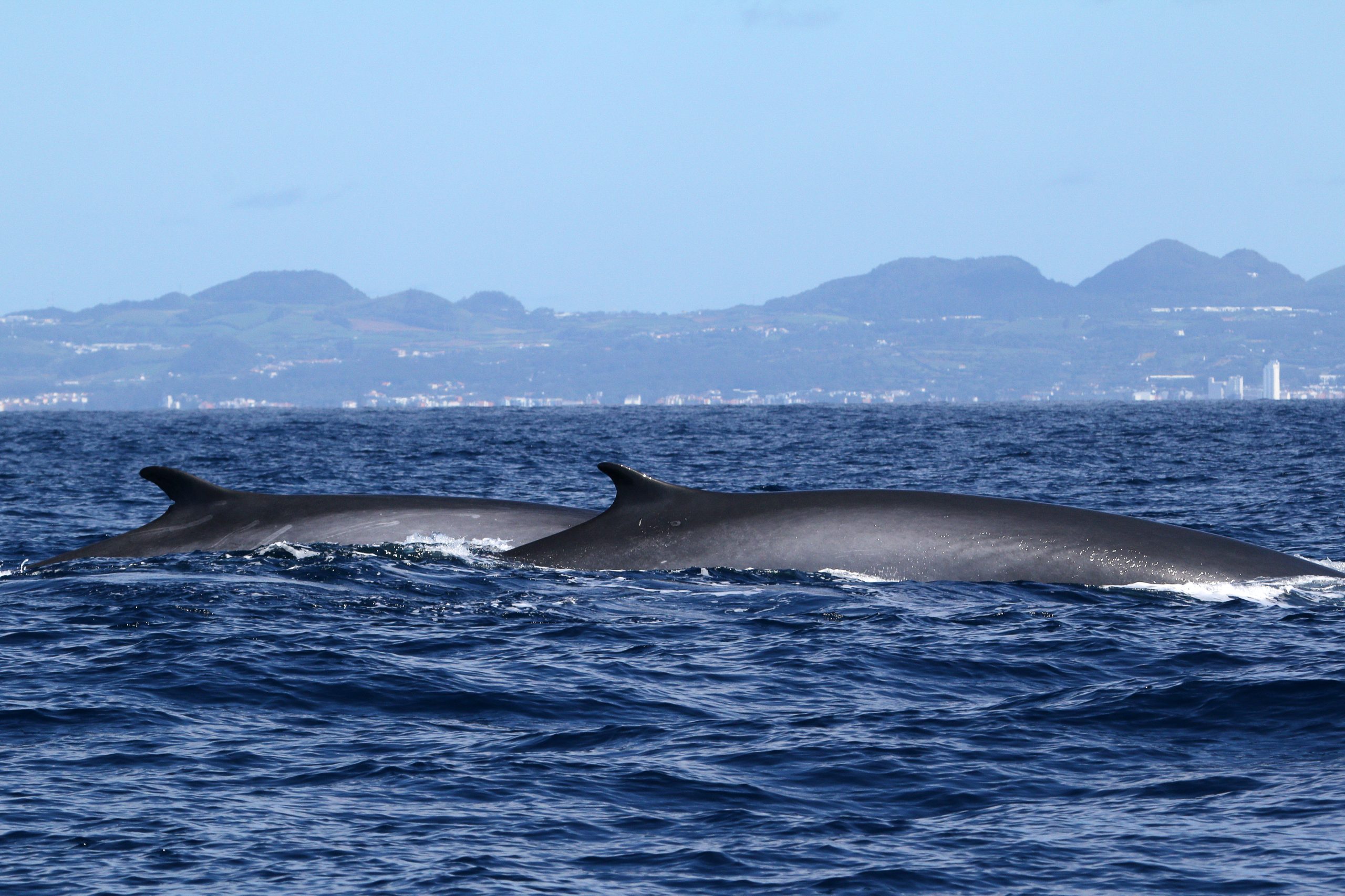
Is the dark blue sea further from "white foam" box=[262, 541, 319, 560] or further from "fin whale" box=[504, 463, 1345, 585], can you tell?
"fin whale" box=[504, 463, 1345, 585]

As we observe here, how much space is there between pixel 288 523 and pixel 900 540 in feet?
22.3

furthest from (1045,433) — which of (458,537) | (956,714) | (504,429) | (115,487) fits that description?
(956,714)

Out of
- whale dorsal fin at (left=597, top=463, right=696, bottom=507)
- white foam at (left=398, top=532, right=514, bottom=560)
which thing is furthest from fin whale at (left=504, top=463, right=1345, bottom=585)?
white foam at (left=398, top=532, right=514, bottom=560)

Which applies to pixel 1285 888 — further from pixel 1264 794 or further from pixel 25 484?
pixel 25 484

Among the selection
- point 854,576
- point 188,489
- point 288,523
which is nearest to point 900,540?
point 854,576

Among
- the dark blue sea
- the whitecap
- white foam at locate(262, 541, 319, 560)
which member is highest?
white foam at locate(262, 541, 319, 560)

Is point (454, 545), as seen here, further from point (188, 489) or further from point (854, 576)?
point (854, 576)

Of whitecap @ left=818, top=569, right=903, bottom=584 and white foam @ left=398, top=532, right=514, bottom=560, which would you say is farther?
white foam @ left=398, top=532, right=514, bottom=560

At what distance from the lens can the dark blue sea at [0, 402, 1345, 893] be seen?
7543mm

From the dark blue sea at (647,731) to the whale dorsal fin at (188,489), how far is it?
95 centimetres

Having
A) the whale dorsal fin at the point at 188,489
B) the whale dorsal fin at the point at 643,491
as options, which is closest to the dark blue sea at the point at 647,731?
the whale dorsal fin at the point at 643,491

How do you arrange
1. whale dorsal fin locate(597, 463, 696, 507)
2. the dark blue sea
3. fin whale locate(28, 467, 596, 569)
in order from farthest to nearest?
fin whale locate(28, 467, 596, 569) < whale dorsal fin locate(597, 463, 696, 507) < the dark blue sea

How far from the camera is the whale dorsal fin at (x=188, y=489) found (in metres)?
17.0

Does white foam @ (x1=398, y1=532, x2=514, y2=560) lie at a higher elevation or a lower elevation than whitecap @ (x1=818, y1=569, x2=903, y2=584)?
higher
